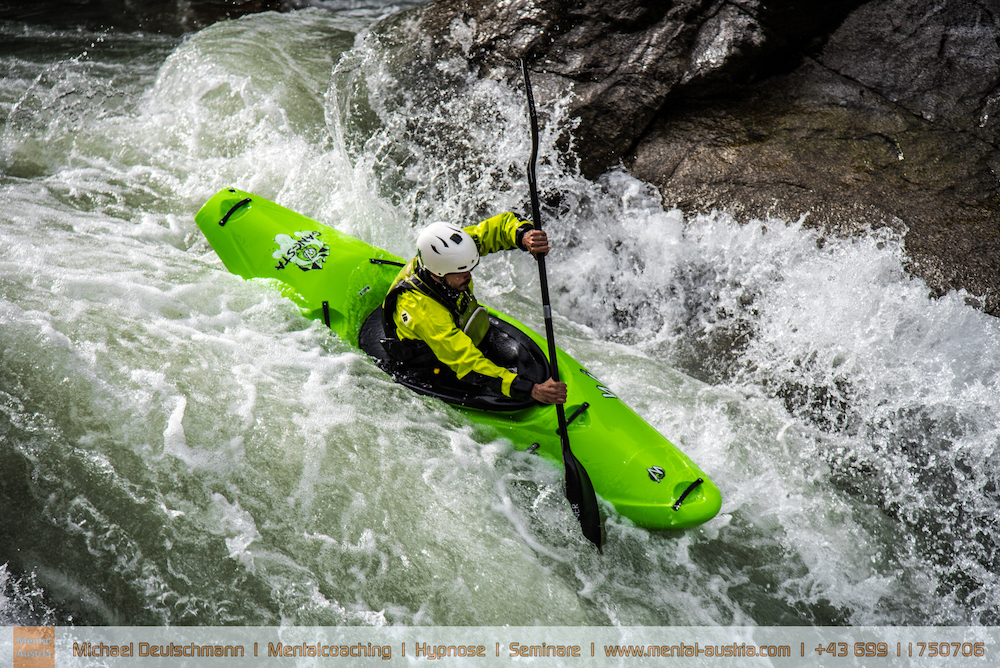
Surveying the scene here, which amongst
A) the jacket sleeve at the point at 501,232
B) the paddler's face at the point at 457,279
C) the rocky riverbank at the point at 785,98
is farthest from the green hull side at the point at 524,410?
the rocky riverbank at the point at 785,98

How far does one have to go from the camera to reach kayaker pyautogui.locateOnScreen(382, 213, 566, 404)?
3117 mm

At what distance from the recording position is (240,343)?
396cm

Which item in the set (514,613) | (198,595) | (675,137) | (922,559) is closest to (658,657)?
(514,613)

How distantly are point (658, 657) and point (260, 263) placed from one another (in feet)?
10.9

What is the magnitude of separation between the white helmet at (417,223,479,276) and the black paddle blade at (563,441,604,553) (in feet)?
3.40

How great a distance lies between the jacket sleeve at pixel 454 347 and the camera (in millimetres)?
3162

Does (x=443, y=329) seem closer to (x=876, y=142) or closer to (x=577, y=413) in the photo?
(x=577, y=413)

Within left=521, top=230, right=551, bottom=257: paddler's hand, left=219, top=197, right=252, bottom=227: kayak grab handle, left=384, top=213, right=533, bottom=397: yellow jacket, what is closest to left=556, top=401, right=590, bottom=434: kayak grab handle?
left=384, top=213, right=533, bottom=397: yellow jacket

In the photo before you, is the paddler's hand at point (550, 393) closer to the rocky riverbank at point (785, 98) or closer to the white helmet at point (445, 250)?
the white helmet at point (445, 250)

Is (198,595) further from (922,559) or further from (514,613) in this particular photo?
(922,559)

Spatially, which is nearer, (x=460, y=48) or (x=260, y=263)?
(x=260, y=263)

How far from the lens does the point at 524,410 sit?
3330 millimetres

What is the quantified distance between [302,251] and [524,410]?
186 centimetres

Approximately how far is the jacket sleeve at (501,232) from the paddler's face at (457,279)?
48 centimetres
